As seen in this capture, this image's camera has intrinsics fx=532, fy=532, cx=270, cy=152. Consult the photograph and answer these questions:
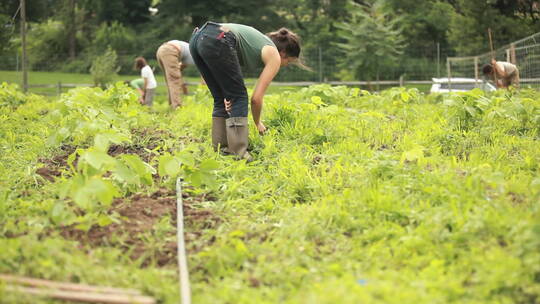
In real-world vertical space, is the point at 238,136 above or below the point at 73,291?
above

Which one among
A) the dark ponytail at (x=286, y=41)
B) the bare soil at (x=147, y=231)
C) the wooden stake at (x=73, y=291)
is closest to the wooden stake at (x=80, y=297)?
the wooden stake at (x=73, y=291)

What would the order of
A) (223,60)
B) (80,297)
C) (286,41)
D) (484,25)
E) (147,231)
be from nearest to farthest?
1. (80,297)
2. (147,231)
3. (223,60)
4. (286,41)
5. (484,25)

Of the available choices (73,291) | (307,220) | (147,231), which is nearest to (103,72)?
(147,231)

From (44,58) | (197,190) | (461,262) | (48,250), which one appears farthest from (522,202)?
(44,58)

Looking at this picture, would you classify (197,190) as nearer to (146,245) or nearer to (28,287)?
(146,245)

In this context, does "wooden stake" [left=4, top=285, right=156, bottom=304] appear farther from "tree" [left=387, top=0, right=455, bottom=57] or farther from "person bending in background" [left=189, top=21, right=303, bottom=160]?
"tree" [left=387, top=0, right=455, bottom=57]

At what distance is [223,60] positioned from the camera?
4.17 m

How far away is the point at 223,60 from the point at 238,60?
9.4 inches

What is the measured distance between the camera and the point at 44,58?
3134cm

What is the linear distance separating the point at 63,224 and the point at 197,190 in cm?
100

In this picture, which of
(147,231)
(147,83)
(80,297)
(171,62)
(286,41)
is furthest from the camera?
(147,83)

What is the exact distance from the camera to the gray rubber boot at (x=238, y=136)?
168 inches

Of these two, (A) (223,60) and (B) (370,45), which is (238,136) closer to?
(A) (223,60)

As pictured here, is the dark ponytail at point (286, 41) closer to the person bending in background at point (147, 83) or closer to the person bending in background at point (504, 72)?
the person bending in background at point (504, 72)
